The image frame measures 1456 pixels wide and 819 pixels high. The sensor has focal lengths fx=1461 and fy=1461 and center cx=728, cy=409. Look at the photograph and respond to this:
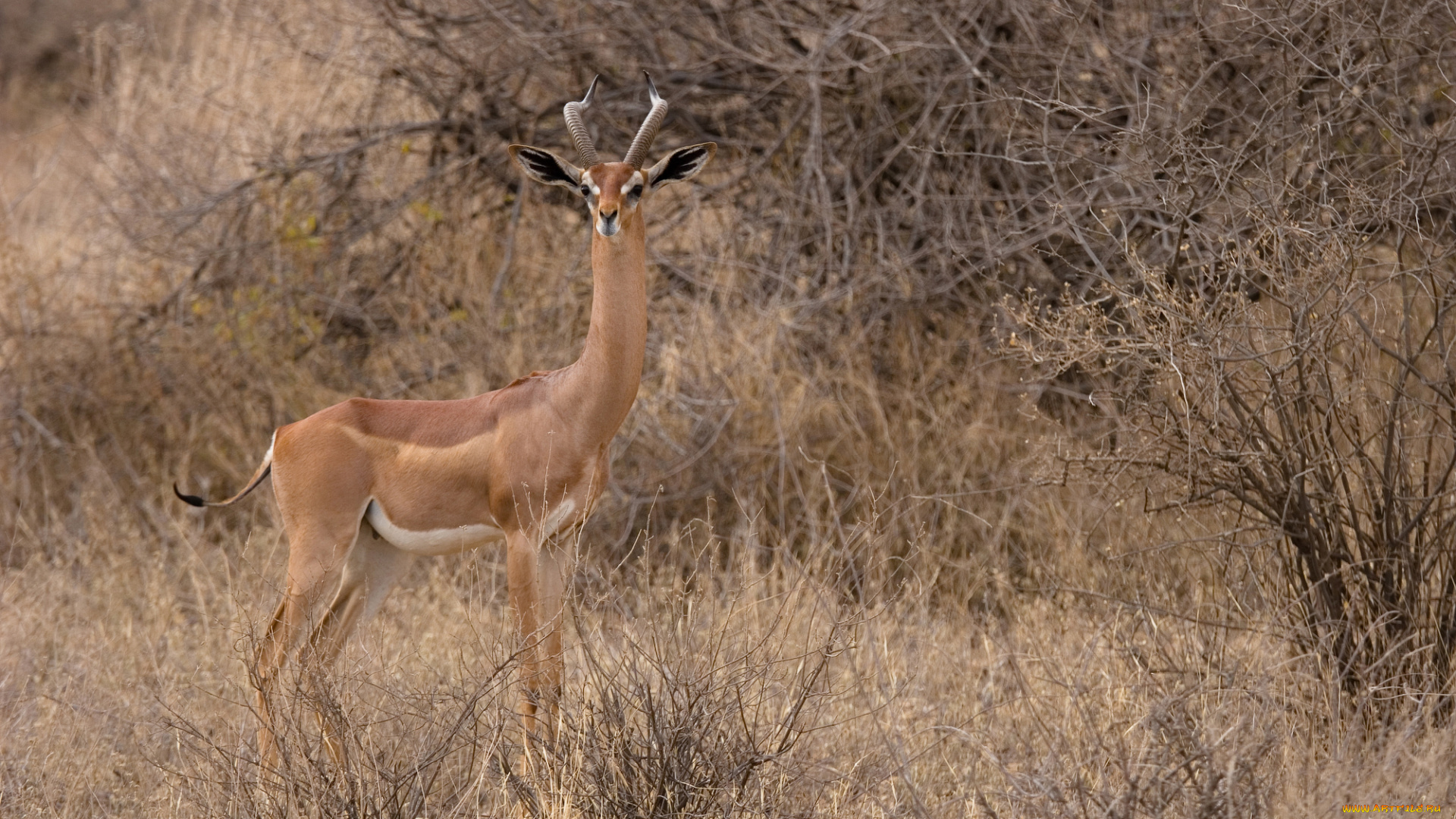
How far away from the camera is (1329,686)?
13.9ft

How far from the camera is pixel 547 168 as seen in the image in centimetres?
487

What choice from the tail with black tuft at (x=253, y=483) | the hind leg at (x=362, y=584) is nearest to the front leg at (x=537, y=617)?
the hind leg at (x=362, y=584)

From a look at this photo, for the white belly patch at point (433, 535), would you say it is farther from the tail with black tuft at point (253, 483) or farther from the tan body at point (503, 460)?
the tail with black tuft at point (253, 483)

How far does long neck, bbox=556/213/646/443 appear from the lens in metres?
4.61

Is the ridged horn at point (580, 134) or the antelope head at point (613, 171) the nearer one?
the antelope head at point (613, 171)

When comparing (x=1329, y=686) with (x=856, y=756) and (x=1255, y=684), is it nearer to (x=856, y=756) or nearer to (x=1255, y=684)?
(x=1255, y=684)

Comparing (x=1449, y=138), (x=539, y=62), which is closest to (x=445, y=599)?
(x=539, y=62)

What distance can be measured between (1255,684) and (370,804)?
8.03ft

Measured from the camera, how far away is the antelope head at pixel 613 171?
4.44 m

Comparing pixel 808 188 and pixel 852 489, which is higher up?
pixel 808 188

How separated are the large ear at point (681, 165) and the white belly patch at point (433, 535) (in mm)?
1253

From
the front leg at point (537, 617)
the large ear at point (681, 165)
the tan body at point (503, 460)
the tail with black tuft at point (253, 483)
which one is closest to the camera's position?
the front leg at point (537, 617)

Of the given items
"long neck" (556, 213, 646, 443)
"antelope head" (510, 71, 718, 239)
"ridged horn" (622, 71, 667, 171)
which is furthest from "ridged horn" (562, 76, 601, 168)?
"long neck" (556, 213, 646, 443)

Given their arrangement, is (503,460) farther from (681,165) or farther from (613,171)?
(681,165)
